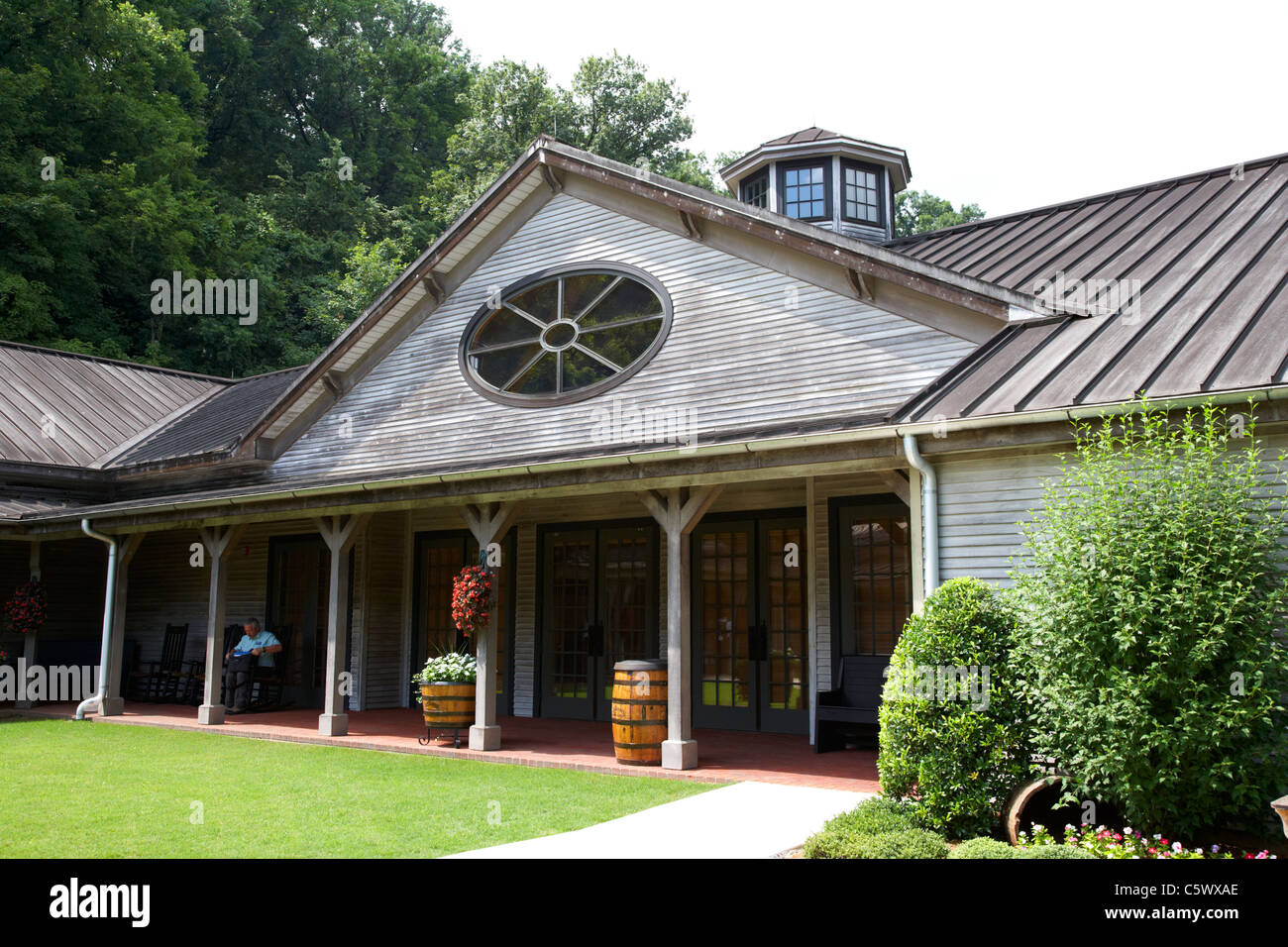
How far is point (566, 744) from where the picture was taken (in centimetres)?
1041

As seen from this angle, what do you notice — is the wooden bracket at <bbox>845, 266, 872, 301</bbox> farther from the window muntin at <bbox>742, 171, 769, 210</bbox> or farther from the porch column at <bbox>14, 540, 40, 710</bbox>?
the porch column at <bbox>14, 540, 40, 710</bbox>

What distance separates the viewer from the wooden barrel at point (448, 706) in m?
10.5

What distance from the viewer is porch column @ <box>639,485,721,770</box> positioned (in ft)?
28.6

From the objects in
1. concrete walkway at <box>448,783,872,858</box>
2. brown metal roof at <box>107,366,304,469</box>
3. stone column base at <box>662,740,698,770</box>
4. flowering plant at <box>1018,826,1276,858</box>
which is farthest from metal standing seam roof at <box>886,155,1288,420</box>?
brown metal roof at <box>107,366,304,469</box>

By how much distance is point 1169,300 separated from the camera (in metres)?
7.90

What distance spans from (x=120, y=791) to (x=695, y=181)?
90.9ft

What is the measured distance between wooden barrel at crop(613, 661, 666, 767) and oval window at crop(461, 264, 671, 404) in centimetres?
335

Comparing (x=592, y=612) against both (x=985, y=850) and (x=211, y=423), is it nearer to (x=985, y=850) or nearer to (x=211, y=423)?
(x=985, y=850)

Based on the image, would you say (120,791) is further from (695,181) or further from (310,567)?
(695,181)

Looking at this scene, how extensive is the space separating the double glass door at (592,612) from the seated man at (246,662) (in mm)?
3950

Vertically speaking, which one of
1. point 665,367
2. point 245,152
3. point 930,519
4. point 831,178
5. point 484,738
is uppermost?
point 245,152

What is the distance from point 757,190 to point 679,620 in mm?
10553

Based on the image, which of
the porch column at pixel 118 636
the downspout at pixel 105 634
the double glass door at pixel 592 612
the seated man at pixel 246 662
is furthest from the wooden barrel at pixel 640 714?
the downspout at pixel 105 634

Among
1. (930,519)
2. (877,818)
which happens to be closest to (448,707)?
(930,519)
